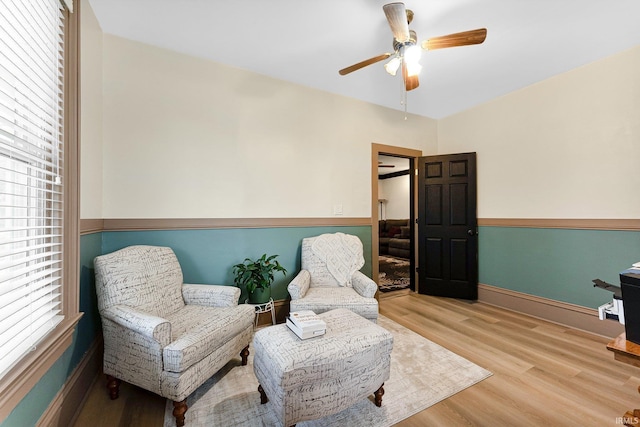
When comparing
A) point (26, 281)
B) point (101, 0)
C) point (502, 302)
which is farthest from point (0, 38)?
point (502, 302)

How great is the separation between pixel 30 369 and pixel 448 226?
13.2 ft

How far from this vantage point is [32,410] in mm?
1125

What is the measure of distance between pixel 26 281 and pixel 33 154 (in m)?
0.61

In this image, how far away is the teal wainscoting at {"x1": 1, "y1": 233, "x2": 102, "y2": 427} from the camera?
108 centimetres

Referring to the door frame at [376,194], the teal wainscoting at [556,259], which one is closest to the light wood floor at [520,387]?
the teal wainscoting at [556,259]

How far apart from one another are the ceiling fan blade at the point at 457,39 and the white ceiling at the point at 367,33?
1.12 ft

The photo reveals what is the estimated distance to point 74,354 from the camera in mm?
1588

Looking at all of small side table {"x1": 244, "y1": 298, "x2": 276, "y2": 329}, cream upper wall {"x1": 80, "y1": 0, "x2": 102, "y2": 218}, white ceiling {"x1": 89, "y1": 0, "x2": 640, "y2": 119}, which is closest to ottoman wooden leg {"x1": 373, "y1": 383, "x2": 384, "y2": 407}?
small side table {"x1": 244, "y1": 298, "x2": 276, "y2": 329}

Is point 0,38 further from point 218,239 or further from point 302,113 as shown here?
point 302,113

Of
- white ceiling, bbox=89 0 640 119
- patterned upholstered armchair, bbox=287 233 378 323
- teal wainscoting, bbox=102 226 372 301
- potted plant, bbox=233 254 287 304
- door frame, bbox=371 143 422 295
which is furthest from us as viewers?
door frame, bbox=371 143 422 295

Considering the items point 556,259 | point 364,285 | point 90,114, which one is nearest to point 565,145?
point 556,259

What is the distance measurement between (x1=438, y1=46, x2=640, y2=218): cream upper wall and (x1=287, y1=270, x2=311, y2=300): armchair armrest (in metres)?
2.66

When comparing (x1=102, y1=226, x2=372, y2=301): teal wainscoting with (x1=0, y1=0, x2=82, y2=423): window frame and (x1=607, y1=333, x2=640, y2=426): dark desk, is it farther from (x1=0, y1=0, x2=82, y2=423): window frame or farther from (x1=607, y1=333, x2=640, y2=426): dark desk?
(x1=607, y1=333, x2=640, y2=426): dark desk

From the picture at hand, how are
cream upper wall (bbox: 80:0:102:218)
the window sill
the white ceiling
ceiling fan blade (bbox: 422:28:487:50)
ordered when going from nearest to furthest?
the window sill
ceiling fan blade (bbox: 422:28:487:50)
cream upper wall (bbox: 80:0:102:218)
the white ceiling
